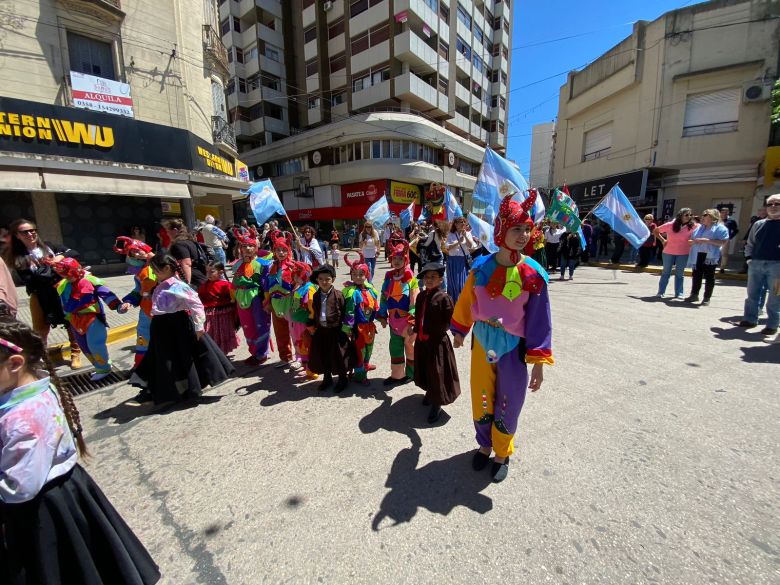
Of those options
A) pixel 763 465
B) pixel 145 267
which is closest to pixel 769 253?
pixel 763 465

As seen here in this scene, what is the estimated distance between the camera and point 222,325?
4695 millimetres

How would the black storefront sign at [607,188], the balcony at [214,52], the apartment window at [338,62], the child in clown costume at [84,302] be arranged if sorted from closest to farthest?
the child in clown costume at [84,302], the balcony at [214,52], the black storefront sign at [607,188], the apartment window at [338,62]

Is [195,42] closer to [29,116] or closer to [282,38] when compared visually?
[29,116]

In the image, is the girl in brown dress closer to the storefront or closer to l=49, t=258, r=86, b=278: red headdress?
l=49, t=258, r=86, b=278: red headdress

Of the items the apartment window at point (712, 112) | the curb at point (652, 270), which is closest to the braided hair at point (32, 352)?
the curb at point (652, 270)

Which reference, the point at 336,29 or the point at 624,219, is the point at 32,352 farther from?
the point at 336,29

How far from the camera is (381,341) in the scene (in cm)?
574

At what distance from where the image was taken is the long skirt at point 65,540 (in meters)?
1.39

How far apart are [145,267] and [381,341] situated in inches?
132

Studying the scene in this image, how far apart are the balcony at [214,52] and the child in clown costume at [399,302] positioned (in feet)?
59.1

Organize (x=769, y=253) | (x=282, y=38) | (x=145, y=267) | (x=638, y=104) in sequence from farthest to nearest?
(x=282, y=38), (x=638, y=104), (x=769, y=253), (x=145, y=267)

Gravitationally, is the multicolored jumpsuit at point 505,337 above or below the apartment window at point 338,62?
below

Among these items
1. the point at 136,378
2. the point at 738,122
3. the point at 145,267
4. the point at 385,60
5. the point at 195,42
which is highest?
the point at 385,60

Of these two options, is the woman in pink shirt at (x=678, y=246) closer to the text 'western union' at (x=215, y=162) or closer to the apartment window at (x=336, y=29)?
the text 'western union' at (x=215, y=162)
